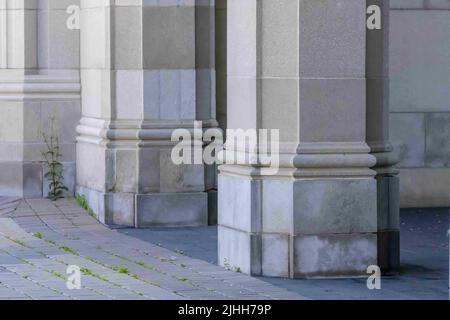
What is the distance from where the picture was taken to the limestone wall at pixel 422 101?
54.6 feet

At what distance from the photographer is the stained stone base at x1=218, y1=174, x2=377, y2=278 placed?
454 inches

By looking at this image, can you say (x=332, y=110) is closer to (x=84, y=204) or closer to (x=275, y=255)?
(x=275, y=255)

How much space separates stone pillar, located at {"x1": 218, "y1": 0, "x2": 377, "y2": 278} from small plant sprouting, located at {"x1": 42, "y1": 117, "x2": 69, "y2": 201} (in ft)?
20.1

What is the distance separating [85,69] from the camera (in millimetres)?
17156

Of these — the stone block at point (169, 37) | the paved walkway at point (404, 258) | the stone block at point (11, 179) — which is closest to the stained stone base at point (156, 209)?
the paved walkway at point (404, 258)

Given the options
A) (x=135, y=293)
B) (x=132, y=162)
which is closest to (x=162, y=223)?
(x=132, y=162)

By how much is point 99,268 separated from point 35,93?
6.00 m

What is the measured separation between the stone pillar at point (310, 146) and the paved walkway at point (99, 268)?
47cm

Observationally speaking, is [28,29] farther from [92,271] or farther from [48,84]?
[92,271]

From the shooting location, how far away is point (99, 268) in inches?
475

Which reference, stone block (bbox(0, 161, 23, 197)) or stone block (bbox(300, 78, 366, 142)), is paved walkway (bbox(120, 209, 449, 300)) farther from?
stone block (bbox(0, 161, 23, 197))

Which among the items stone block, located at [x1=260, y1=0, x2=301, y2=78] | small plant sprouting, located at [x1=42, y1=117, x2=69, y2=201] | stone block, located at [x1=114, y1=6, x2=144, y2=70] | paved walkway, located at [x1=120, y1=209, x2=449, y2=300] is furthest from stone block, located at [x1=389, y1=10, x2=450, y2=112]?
stone block, located at [x1=260, y1=0, x2=301, y2=78]

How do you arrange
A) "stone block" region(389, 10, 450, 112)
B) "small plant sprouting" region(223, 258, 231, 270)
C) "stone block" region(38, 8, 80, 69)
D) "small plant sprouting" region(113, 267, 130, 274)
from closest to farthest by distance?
"small plant sprouting" region(113, 267, 130, 274) → "small plant sprouting" region(223, 258, 231, 270) → "stone block" region(389, 10, 450, 112) → "stone block" region(38, 8, 80, 69)

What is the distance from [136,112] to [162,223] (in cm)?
128
